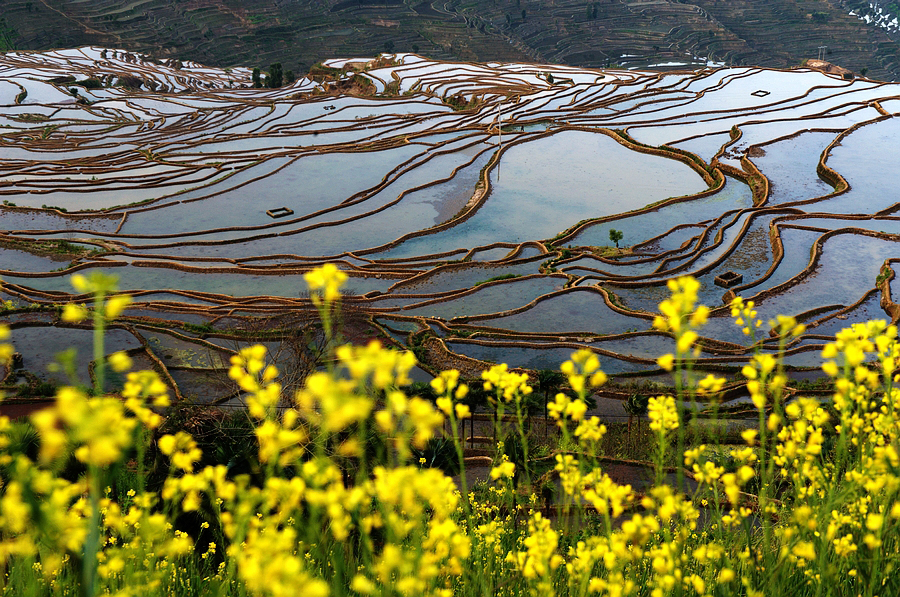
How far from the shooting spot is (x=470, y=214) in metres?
21.4

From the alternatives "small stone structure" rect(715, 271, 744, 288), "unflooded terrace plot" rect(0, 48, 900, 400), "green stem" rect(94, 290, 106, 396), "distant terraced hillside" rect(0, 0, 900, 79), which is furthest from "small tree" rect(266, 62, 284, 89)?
"green stem" rect(94, 290, 106, 396)

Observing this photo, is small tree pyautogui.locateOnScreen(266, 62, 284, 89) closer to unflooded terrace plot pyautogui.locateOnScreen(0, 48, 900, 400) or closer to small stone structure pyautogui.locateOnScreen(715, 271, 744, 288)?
unflooded terrace plot pyautogui.locateOnScreen(0, 48, 900, 400)

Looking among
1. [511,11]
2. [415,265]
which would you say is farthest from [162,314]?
[511,11]

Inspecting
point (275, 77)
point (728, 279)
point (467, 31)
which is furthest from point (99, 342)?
point (467, 31)

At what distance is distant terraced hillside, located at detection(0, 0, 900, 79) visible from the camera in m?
76.8

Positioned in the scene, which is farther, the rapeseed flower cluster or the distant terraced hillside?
the distant terraced hillside

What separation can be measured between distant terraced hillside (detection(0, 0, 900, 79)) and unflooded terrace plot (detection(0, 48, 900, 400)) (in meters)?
41.2

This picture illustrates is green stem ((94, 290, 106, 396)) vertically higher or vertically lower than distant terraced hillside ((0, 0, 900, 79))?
lower

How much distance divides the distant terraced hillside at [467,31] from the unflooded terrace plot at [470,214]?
41164 millimetres

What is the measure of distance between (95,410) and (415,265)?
649 inches

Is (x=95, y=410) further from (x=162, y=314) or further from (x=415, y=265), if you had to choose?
(x=415, y=265)

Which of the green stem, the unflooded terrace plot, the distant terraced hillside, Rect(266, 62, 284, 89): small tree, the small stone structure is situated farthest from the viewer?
the distant terraced hillside

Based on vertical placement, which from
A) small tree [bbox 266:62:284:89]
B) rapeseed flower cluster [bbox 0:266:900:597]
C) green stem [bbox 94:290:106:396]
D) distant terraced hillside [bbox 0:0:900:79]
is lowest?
rapeseed flower cluster [bbox 0:266:900:597]

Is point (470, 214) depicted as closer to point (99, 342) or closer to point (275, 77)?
point (99, 342)
